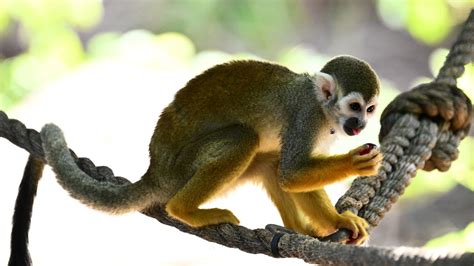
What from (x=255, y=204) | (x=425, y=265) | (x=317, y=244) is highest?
(x=255, y=204)

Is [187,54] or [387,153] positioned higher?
[187,54]

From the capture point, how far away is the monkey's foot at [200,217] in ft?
6.72

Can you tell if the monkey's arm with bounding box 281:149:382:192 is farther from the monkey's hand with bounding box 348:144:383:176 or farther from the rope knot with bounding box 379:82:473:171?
the rope knot with bounding box 379:82:473:171

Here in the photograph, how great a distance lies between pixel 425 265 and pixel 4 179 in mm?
3400

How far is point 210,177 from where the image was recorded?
204 centimetres

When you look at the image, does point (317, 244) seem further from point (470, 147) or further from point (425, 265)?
point (470, 147)

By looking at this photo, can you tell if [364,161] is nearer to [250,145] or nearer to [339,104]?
[339,104]

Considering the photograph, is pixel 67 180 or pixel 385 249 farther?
pixel 67 180

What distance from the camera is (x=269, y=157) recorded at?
229cm

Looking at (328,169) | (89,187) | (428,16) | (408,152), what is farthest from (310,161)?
(428,16)

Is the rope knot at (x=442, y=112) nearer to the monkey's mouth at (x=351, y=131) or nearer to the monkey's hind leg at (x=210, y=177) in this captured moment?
the monkey's mouth at (x=351, y=131)

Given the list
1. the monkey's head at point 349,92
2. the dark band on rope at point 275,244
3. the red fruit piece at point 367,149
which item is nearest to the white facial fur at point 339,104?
the monkey's head at point 349,92

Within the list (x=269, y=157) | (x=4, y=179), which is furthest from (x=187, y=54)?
(x=269, y=157)

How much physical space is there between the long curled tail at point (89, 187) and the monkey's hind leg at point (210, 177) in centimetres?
10
